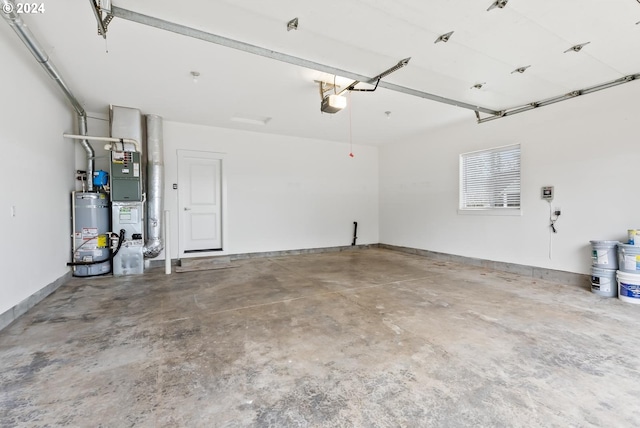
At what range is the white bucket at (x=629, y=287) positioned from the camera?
11.3 feet

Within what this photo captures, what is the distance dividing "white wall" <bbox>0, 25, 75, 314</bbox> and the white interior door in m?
1.84

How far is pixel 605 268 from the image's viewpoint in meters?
3.73

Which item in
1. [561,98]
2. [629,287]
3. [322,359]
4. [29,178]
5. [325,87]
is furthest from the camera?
[561,98]

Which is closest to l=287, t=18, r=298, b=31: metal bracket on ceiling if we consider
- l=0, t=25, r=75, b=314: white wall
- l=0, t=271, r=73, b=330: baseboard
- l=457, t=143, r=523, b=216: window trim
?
l=0, t=25, r=75, b=314: white wall

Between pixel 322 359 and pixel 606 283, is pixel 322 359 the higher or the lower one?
the lower one

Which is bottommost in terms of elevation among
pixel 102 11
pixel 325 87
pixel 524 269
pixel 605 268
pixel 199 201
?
pixel 524 269

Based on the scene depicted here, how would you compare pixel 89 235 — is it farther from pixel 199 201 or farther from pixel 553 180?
pixel 553 180

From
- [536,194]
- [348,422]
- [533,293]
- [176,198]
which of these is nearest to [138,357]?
[348,422]

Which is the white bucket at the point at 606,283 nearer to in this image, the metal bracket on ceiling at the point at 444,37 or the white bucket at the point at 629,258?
the white bucket at the point at 629,258

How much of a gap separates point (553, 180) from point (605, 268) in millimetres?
1452

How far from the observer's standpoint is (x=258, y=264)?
230 inches

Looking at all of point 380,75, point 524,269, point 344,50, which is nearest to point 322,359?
point 344,50

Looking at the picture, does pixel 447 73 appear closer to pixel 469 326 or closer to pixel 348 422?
pixel 469 326

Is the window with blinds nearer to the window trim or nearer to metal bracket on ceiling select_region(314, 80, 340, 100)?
the window trim
